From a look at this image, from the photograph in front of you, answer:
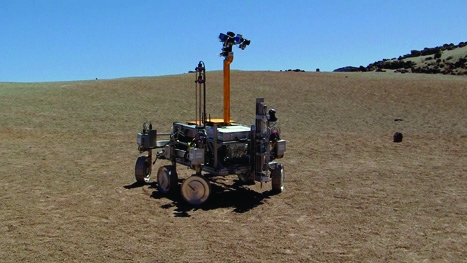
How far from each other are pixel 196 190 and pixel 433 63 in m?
44.8

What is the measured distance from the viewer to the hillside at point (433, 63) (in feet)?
148

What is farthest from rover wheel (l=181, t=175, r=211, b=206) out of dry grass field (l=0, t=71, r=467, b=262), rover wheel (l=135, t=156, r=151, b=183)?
rover wheel (l=135, t=156, r=151, b=183)

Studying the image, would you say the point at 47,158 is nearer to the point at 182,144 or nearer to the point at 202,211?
the point at 182,144

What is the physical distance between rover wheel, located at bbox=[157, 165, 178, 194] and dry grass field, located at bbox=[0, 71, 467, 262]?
203 millimetres

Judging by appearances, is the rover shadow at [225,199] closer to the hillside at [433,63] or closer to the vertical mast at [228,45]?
the vertical mast at [228,45]

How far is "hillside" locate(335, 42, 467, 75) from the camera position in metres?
45.2

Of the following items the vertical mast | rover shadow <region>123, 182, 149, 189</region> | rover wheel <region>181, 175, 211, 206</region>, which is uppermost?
the vertical mast

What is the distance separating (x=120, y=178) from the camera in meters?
12.6

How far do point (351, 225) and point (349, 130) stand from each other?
13.3m

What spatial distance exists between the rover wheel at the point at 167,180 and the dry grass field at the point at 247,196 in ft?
0.67

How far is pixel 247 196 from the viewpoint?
11.0 meters

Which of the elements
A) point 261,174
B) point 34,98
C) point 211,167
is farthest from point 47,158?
point 34,98

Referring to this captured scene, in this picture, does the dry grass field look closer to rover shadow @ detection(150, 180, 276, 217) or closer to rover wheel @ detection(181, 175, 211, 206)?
rover shadow @ detection(150, 180, 276, 217)

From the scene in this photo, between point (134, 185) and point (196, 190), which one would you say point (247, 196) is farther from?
point (134, 185)
